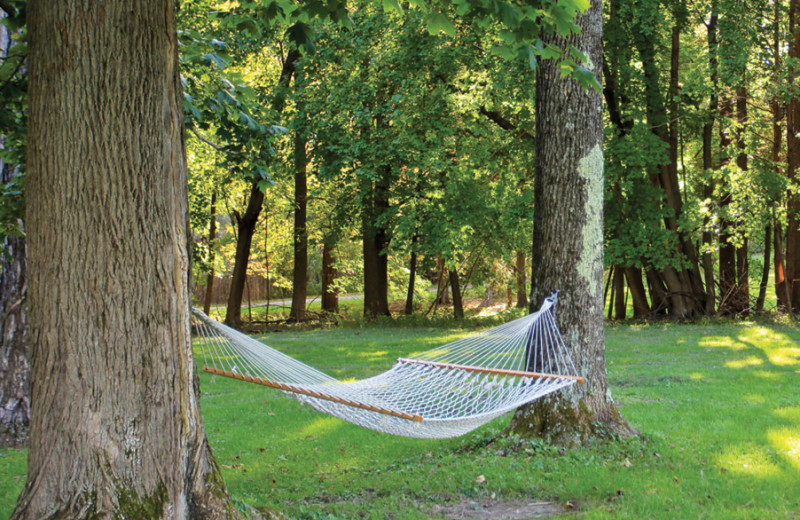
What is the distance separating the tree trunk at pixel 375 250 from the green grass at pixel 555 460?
6840 mm

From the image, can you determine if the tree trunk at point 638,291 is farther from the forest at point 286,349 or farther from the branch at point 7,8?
the branch at point 7,8

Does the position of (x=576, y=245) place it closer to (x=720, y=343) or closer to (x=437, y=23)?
(x=437, y=23)

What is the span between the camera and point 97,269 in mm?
2438

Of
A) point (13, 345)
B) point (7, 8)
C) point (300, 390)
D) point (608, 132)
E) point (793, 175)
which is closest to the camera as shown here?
point (300, 390)

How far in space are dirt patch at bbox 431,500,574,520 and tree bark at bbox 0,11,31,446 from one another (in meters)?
2.95

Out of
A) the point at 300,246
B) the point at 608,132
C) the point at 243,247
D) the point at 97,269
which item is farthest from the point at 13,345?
the point at 243,247

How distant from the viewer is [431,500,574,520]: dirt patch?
11.2 feet

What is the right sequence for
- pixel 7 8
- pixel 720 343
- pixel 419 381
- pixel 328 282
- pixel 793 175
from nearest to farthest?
pixel 7 8, pixel 419 381, pixel 720 343, pixel 793 175, pixel 328 282

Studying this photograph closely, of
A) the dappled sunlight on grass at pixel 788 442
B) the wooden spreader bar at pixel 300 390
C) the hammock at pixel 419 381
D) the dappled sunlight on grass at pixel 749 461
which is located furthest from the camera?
the dappled sunlight on grass at pixel 788 442

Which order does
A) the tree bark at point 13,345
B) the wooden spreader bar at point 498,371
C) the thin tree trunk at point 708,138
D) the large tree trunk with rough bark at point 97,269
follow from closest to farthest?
the large tree trunk with rough bark at point 97,269 → the wooden spreader bar at point 498,371 → the tree bark at point 13,345 → the thin tree trunk at point 708,138

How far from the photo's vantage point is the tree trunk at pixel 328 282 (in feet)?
55.9

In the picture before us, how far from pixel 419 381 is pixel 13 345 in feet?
8.78

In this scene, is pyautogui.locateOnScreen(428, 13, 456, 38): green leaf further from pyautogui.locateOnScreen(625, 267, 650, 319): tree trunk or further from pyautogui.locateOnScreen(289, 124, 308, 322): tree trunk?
pyautogui.locateOnScreen(289, 124, 308, 322): tree trunk

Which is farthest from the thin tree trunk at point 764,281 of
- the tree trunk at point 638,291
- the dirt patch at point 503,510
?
the dirt patch at point 503,510
